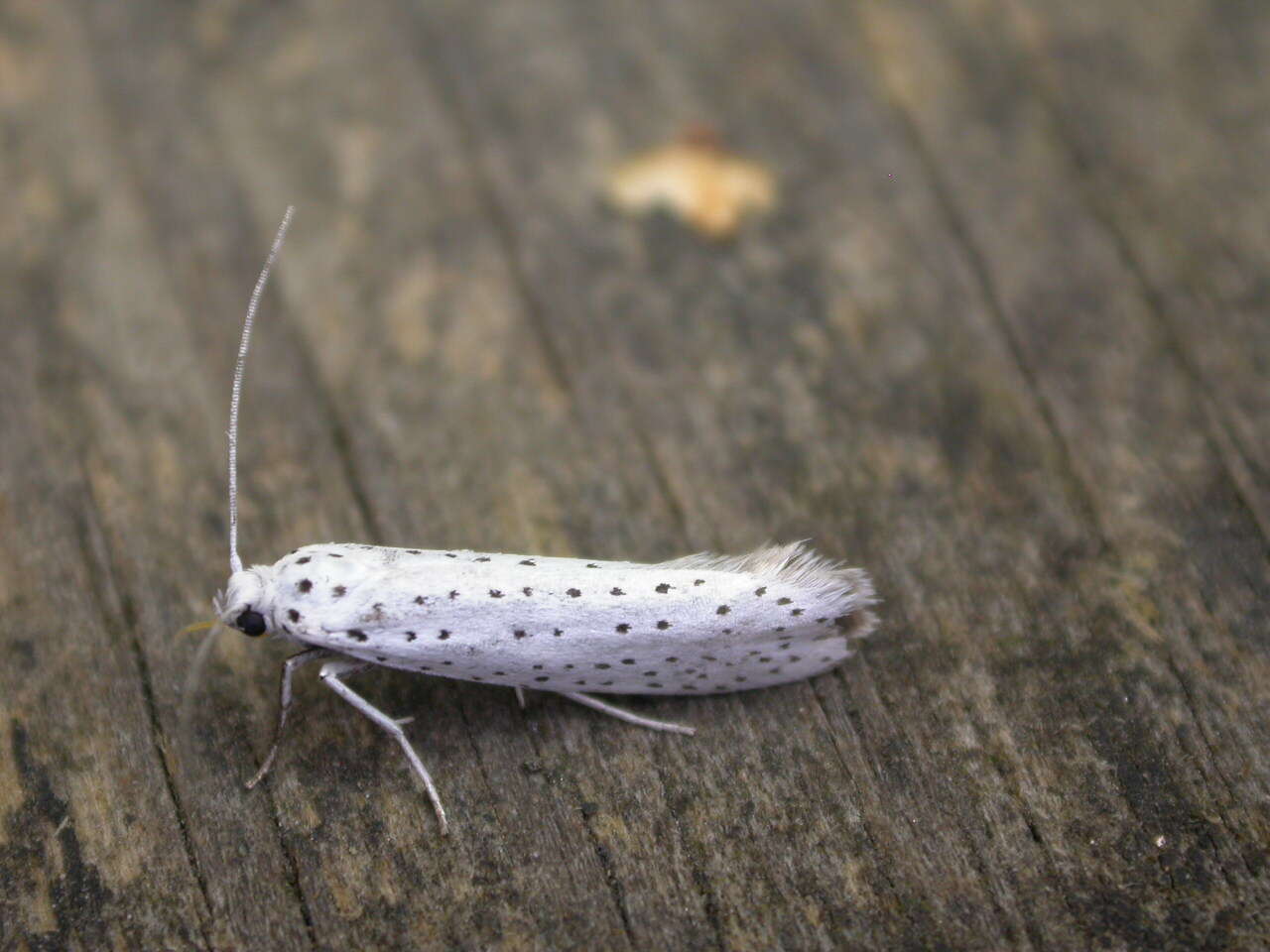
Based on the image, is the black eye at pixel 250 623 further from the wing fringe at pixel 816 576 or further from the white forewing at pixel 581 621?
the wing fringe at pixel 816 576

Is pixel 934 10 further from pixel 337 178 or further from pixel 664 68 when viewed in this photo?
pixel 337 178

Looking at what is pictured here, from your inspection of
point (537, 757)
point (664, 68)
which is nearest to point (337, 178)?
point (664, 68)

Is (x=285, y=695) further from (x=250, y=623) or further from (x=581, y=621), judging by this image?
(x=581, y=621)

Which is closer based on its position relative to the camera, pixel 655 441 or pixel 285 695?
pixel 285 695

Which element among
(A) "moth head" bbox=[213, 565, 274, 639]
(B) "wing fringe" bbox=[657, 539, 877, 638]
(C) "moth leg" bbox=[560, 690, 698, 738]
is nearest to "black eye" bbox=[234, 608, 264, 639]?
(A) "moth head" bbox=[213, 565, 274, 639]

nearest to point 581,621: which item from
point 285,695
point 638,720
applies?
point 638,720

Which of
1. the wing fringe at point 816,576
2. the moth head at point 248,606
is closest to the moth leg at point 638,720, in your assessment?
the wing fringe at point 816,576
